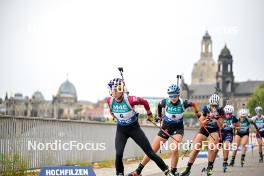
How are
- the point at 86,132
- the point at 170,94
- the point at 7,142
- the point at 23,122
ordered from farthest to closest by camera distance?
the point at 86,132 < the point at 23,122 < the point at 7,142 < the point at 170,94

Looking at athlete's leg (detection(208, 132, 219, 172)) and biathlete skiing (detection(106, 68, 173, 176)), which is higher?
biathlete skiing (detection(106, 68, 173, 176))

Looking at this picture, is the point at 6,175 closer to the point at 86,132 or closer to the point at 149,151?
the point at 149,151

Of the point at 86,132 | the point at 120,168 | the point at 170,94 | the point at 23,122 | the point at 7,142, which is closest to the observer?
the point at 120,168

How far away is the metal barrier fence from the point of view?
17.5 metres

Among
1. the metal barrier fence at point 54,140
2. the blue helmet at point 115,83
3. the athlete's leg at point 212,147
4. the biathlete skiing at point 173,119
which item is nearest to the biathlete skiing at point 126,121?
the blue helmet at point 115,83

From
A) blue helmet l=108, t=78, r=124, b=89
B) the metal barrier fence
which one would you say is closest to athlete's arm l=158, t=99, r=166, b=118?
blue helmet l=108, t=78, r=124, b=89

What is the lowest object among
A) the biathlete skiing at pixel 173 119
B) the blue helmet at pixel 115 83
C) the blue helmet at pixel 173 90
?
the biathlete skiing at pixel 173 119

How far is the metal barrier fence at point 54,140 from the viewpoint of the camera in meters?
17.5

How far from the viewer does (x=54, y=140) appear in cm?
2031

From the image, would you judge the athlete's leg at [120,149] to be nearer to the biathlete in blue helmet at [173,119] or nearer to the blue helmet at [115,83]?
the blue helmet at [115,83]

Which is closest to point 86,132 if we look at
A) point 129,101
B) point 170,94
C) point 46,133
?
point 46,133

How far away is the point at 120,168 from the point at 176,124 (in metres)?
2.95

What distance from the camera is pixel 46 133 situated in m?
19.7

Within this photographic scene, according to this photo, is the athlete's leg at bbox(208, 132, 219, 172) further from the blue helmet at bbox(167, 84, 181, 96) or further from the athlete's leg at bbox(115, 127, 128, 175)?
the athlete's leg at bbox(115, 127, 128, 175)
